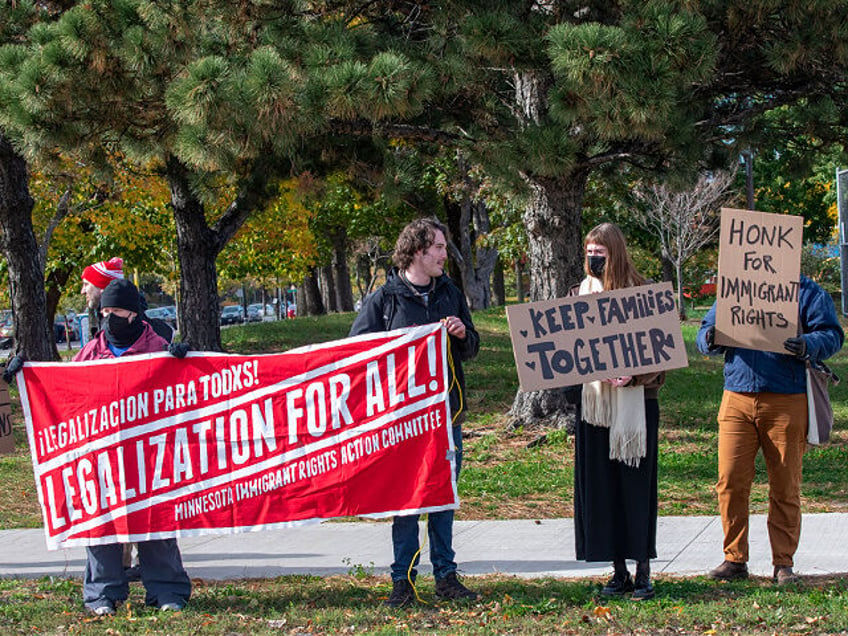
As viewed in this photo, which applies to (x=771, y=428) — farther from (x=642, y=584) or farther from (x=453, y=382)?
(x=453, y=382)

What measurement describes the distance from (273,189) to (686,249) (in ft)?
74.5

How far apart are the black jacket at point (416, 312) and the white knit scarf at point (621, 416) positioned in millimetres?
687

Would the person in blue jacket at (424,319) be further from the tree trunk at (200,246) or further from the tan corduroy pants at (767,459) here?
the tree trunk at (200,246)

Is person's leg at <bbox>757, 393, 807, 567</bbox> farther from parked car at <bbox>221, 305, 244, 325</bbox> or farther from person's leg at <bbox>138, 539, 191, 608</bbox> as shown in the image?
parked car at <bbox>221, 305, 244, 325</bbox>

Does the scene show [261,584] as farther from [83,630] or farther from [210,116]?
[210,116]

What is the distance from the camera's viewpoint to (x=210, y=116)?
8.77 metres

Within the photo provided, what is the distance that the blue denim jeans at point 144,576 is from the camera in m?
5.99

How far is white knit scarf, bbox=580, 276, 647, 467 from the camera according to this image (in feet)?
18.4

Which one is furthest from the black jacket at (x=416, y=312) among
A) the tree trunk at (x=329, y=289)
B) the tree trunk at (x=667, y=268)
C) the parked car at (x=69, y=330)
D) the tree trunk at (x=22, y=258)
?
the parked car at (x=69, y=330)

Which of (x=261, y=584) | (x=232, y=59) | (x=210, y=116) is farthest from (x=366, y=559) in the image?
(x=232, y=59)

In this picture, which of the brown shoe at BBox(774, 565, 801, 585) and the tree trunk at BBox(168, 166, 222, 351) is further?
the tree trunk at BBox(168, 166, 222, 351)

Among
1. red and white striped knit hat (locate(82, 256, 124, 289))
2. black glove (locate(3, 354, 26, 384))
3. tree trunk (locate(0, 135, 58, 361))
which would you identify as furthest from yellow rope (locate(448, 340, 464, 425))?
tree trunk (locate(0, 135, 58, 361))

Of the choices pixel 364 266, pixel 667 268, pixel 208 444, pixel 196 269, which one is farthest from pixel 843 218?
pixel 364 266

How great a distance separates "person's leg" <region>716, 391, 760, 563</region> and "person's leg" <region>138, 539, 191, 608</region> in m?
3.00
